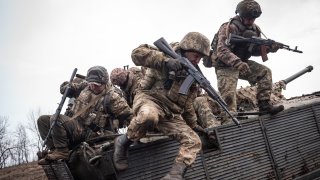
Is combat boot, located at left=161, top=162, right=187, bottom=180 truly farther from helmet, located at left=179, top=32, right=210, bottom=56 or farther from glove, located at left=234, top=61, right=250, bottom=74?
glove, located at left=234, top=61, right=250, bottom=74

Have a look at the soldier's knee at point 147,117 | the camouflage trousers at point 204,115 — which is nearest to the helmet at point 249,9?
the camouflage trousers at point 204,115

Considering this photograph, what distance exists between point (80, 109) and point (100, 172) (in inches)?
89.0

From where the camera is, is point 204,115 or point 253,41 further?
point 253,41

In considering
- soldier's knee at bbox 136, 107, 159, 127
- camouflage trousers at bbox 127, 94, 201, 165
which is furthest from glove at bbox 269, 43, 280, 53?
soldier's knee at bbox 136, 107, 159, 127

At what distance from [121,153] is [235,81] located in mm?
3026

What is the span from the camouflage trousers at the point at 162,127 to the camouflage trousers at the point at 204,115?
1.37 metres

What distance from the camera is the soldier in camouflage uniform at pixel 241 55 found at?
20.1 ft

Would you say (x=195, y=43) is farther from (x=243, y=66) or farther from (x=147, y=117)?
(x=243, y=66)

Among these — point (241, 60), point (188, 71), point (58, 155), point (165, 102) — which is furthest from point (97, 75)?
point (241, 60)

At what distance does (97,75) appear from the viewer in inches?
237

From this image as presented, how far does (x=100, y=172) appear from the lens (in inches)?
163

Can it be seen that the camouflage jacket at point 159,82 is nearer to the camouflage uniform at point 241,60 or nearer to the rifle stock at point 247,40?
the camouflage uniform at point 241,60

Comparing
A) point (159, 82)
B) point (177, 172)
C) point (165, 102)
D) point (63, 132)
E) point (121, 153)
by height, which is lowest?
point (177, 172)

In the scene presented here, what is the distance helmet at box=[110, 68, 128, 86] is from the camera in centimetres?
705
